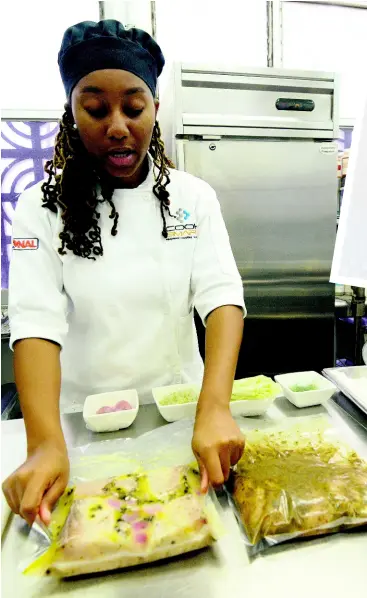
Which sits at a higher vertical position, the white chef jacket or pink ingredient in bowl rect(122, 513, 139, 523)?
the white chef jacket

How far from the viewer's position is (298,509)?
27.3 inches

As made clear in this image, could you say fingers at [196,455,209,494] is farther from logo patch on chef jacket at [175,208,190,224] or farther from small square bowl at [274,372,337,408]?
logo patch on chef jacket at [175,208,190,224]

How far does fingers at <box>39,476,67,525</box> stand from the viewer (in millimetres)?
687

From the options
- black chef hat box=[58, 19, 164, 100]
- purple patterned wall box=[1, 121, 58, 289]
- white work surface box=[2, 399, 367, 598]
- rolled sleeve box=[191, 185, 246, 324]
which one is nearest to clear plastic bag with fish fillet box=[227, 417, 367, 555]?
white work surface box=[2, 399, 367, 598]

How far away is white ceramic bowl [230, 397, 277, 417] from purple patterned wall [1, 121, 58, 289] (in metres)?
2.49

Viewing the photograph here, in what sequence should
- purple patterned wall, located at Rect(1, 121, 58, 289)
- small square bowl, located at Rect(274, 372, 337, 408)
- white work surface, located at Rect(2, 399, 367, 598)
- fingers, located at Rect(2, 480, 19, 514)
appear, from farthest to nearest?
1. purple patterned wall, located at Rect(1, 121, 58, 289)
2. small square bowl, located at Rect(274, 372, 337, 408)
3. fingers, located at Rect(2, 480, 19, 514)
4. white work surface, located at Rect(2, 399, 367, 598)

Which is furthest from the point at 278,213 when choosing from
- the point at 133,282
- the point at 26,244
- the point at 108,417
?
the point at 108,417

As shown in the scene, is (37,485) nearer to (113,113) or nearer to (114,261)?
(114,261)

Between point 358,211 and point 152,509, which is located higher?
point 358,211

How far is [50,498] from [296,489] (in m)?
0.44

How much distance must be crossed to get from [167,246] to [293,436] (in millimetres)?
670

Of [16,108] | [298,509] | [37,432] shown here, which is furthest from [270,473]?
[16,108]

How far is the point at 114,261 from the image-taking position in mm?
1239

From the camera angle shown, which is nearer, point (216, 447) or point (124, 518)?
point (124, 518)
